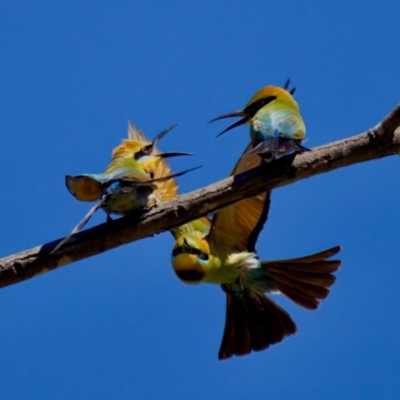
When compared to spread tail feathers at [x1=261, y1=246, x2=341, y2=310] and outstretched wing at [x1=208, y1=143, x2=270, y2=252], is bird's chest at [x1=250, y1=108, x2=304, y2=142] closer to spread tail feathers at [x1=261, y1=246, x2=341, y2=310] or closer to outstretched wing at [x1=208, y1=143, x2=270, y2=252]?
outstretched wing at [x1=208, y1=143, x2=270, y2=252]

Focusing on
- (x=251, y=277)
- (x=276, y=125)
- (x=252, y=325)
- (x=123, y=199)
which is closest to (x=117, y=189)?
(x=123, y=199)

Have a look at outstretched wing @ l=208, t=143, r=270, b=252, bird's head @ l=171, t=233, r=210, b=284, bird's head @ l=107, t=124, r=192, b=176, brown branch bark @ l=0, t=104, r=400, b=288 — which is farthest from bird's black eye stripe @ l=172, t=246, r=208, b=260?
brown branch bark @ l=0, t=104, r=400, b=288

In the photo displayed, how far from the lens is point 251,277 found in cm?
397

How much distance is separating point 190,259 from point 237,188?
27.2 inches

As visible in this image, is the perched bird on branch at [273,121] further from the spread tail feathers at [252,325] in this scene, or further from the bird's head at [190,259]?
the spread tail feathers at [252,325]

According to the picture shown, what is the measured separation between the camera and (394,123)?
3.04 m

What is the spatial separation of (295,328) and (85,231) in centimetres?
131

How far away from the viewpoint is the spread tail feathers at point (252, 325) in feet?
13.2

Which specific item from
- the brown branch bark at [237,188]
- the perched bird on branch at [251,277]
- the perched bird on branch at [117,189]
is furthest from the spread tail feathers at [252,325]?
the brown branch bark at [237,188]

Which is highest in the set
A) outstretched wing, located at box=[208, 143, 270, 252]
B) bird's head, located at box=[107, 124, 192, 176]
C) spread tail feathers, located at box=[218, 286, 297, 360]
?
bird's head, located at box=[107, 124, 192, 176]

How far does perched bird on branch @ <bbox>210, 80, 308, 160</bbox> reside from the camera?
3.13 metres

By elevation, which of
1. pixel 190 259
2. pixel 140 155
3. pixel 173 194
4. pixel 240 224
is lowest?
pixel 190 259

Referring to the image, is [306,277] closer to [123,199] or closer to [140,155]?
[140,155]

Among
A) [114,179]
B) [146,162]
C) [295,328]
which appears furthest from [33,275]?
[295,328]
